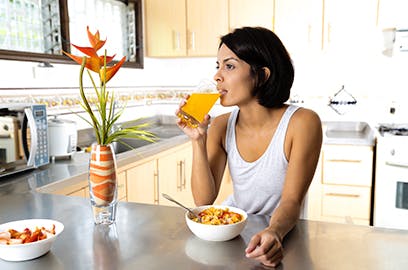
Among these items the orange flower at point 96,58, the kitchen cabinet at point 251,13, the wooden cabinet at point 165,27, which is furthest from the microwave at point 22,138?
the kitchen cabinet at point 251,13

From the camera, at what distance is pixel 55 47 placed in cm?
255

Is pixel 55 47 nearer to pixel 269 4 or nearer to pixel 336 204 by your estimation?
pixel 269 4

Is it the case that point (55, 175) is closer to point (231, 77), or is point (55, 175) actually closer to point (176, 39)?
point (231, 77)

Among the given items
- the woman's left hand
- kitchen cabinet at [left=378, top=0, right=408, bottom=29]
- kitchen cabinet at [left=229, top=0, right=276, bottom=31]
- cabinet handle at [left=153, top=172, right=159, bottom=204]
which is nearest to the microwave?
cabinet handle at [left=153, top=172, right=159, bottom=204]

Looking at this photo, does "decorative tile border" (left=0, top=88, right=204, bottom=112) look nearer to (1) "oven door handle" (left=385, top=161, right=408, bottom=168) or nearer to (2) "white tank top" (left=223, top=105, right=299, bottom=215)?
(2) "white tank top" (left=223, top=105, right=299, bottom=215)

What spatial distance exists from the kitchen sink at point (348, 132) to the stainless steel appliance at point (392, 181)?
0.16 metres

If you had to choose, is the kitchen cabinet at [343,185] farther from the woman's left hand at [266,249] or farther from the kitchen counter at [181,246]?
the woman's left hand at [266,249]

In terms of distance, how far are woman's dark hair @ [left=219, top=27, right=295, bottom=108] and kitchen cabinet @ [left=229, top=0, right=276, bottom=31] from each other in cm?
210

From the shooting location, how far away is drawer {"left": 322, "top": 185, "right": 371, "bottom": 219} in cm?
301

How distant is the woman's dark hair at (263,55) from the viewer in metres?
1.29

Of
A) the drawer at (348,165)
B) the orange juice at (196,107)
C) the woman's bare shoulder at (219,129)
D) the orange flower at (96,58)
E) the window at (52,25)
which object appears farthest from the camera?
the drawer at (348,165)

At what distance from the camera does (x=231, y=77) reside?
1.31 m

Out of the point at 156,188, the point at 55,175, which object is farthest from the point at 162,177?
the point at 55,175

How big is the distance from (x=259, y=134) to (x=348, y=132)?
2293 mm
